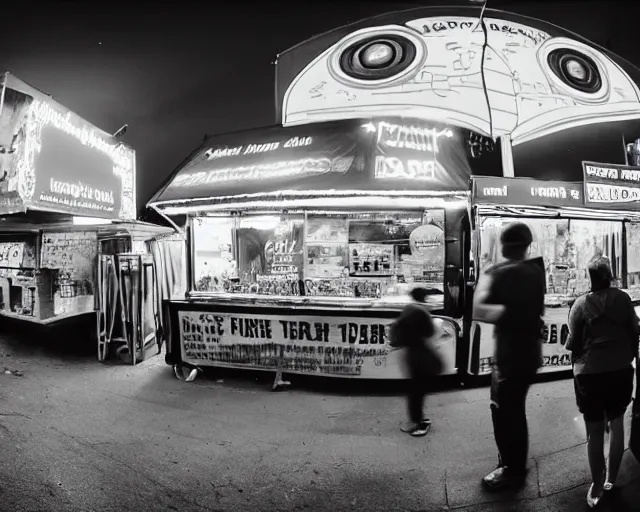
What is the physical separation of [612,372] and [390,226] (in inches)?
173

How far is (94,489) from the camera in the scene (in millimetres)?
3355

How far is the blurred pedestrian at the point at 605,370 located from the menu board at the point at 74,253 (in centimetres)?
887

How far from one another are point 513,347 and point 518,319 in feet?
0.78

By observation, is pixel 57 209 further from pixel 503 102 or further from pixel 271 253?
pixel 503 102

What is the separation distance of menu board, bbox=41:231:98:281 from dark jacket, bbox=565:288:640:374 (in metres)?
8.84

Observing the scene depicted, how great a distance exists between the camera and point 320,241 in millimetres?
7270

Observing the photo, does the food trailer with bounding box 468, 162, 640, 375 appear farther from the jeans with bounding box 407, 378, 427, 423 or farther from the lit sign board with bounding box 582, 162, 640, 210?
the jeans with bounding box 407, 378, 427, 423

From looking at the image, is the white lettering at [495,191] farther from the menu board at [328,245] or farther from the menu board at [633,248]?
the menu board at [633,248]

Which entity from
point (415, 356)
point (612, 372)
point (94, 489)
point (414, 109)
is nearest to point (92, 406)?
point (94, 489)

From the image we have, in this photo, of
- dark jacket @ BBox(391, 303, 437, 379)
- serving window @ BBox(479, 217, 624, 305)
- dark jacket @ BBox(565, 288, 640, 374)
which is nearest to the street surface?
dark jacket @ BBox(391, 303, 437, 379)

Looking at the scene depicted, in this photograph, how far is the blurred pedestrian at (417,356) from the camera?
13.9ft

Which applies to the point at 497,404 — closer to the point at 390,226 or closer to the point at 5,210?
the point at 390,226

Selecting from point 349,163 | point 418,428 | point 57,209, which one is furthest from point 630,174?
point 57,209

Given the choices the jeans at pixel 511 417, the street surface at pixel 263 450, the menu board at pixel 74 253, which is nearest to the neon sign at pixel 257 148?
the menu board at pixel 74 253
